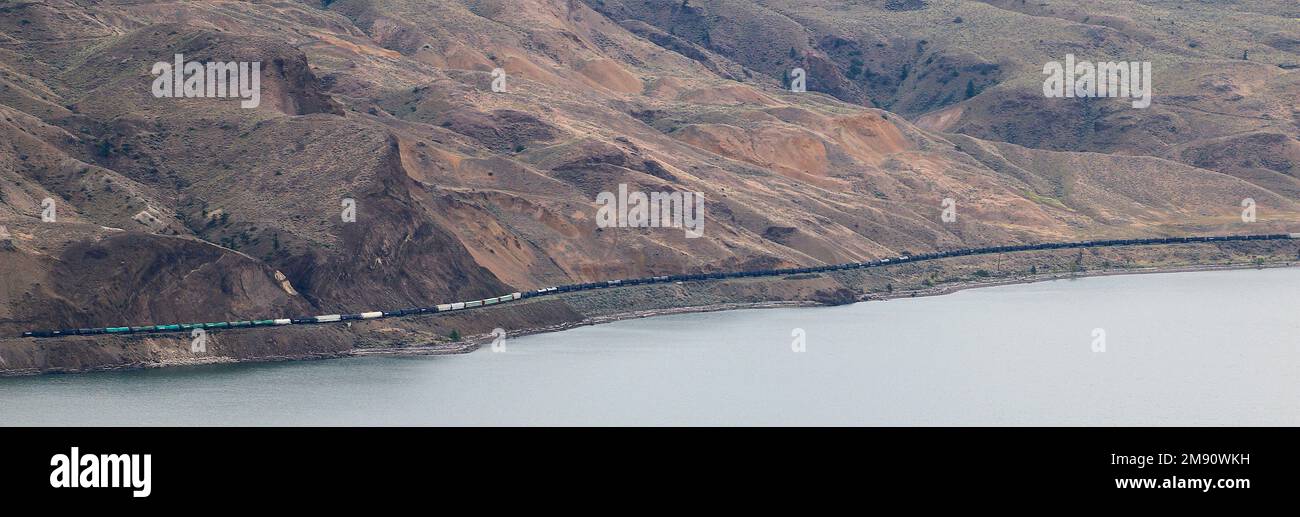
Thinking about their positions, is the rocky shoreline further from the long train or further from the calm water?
the calm water

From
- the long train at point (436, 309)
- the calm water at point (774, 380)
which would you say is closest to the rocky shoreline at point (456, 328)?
the long train at point (436, 309)

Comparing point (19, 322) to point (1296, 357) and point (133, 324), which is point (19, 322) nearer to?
point (133, 324)

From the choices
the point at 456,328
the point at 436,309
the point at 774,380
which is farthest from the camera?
the point at 436,309

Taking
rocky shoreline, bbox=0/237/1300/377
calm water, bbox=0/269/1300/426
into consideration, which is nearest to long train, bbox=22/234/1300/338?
rocky shoreline, bbox=0/237/1300/377

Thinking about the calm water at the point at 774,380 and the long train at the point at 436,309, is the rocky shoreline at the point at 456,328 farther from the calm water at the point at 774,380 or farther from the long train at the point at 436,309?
the calm water at the point at 774,380

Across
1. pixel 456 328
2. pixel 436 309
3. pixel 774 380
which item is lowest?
pixel 774 380

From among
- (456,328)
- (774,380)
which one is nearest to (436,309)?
(456,328)

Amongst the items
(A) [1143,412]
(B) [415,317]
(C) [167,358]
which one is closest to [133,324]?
(C) [167,358]

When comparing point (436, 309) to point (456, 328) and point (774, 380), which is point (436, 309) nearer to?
point (456, 328)

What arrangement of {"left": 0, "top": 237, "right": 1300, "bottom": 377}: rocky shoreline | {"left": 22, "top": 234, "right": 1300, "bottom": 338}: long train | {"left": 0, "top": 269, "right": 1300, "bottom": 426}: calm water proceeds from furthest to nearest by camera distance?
1. {"left": 22, "top": 234, "right": 1300, "bottom": 338}: long train
2. {"left": 0, "top": 237, "right": 1300, "bottom": 377}: rocky shoreline
3. {"left": 0, "top": 269, "right": 1300, "bottom": 426}: calm water
